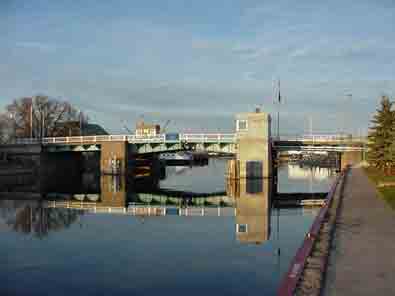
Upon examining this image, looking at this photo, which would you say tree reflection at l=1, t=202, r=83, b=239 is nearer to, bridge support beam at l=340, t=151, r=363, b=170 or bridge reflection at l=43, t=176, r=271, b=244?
bridge reflection at l=43, t=176, r=271, b=244

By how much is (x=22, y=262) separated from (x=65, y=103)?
78200mm

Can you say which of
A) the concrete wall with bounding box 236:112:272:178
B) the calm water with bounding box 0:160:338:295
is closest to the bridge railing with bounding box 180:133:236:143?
the concrete wall with bounding box 236:112:272:178

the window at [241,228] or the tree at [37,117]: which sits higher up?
the tree at [37,117]

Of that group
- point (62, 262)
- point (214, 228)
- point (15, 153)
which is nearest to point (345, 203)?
point (214, 228)

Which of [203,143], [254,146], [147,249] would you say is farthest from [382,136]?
[147,249]

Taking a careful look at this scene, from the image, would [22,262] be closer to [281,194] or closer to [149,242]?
[149,242]

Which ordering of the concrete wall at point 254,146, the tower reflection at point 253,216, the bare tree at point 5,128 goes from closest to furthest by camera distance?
the tower reflection at point 253,216
the concrete wall at point 254,146
the bare tree at point 5,128

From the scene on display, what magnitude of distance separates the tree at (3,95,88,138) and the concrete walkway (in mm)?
67502

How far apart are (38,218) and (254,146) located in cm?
3280

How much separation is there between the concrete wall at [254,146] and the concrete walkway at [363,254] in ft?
107

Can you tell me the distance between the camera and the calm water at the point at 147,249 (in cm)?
1158

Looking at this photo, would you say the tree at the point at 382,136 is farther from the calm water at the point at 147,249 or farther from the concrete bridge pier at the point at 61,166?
the concrete bridge pier at the point at 61,166

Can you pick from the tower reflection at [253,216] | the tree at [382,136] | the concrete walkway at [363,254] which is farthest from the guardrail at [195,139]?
the concrete walkway at [363,254]

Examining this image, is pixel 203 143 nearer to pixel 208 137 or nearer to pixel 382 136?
pixel 208 137
